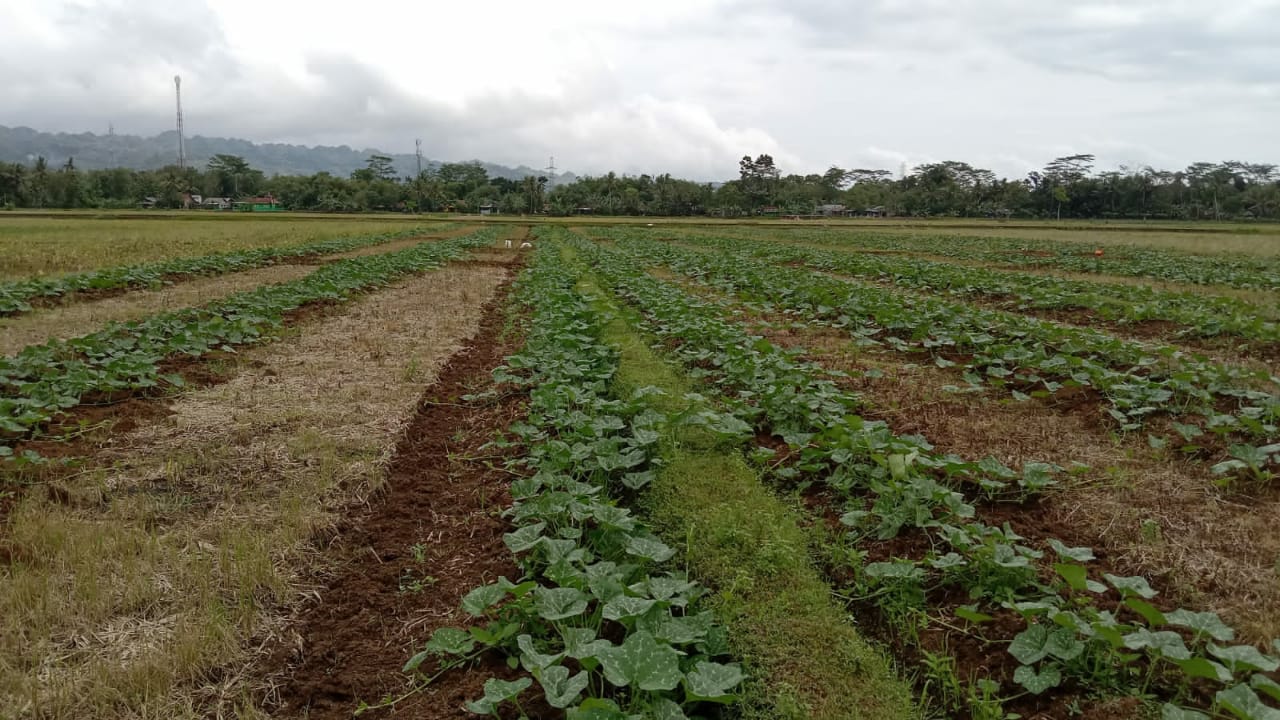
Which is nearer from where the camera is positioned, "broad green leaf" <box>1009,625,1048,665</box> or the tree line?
"broad green leaf" <box>1009,625,1048,665</box>

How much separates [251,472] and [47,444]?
1869 millimetres

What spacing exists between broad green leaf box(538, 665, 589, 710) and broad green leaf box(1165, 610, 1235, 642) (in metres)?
2.24

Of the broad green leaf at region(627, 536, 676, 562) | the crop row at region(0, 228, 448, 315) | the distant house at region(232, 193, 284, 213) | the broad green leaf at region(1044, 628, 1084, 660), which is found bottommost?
the broad green leaf at region(1044, 628, 1084, 660)

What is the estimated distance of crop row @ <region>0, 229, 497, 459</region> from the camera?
5.47 meters

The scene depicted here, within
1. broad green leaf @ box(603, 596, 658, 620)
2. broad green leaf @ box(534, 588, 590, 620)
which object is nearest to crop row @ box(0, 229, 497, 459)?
broad green leaf @ box(534, 588, 590, 620)

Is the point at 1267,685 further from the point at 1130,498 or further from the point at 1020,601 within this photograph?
the point at 1130,498

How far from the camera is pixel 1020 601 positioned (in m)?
2.92

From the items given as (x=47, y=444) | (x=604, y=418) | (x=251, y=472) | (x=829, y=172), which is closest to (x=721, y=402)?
(x=604, y=418)

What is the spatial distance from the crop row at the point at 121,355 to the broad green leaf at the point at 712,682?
494 centimetres

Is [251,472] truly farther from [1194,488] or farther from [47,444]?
[1194,488]

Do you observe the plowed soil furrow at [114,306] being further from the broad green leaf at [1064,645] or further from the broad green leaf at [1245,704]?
the broad green leaf at [1245,704]

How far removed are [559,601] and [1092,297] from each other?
42.6 ft

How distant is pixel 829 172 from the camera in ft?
431

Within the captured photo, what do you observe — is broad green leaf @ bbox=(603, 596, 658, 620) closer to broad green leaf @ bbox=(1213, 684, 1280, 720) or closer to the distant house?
broad green leaf @ bbox=(1213, 684, 1280, 720)
